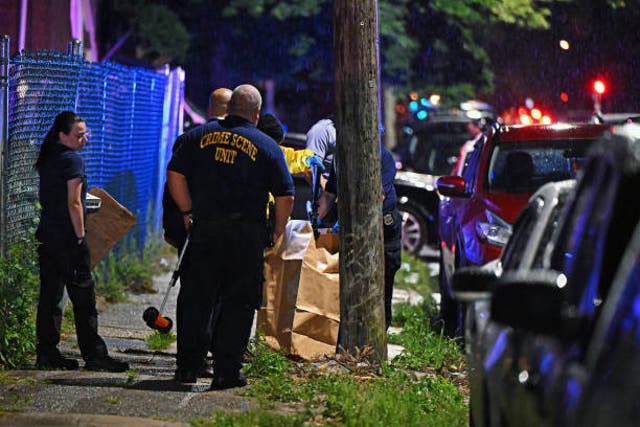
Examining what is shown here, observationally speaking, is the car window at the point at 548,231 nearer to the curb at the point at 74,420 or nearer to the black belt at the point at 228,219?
the curb at the point at 74,420

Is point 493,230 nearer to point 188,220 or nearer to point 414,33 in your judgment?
point 188,220

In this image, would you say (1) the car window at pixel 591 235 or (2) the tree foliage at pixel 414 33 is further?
(2) the tree foliage at pixel 414 33

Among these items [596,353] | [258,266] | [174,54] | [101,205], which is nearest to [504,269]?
[596,353]

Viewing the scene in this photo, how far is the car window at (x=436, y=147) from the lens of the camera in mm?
20562

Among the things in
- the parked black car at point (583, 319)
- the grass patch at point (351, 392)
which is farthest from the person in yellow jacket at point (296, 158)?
the parked black car at point (583, 319)

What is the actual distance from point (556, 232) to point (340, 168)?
4056 mm

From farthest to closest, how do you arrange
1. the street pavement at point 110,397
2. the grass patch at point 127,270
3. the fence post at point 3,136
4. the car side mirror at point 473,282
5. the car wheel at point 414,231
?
the car wheel at point 414,231 → the grass patch at point 127,270 → the fence post at point 3,136 → the street pavement at point 110,397 → the car side mirror at point 473,282

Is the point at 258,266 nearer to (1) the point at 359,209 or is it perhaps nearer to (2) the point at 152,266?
(1) the point at 359,209

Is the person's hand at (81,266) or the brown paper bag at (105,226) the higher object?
the brown paper bag at (105,226)

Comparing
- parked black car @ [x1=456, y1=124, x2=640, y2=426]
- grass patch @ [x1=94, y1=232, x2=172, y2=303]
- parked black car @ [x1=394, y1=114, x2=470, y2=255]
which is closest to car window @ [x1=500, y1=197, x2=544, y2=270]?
parked black car @ [x1=456, y1=124, x2=640, y2=426]

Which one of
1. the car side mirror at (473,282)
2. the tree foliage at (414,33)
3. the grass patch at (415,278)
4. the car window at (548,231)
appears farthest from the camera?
the tree foliage at (414,33)

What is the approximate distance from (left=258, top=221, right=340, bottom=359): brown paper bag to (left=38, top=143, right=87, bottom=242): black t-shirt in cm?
139

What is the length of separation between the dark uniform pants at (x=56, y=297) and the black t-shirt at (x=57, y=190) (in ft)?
0.34

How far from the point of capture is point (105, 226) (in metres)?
9.81
